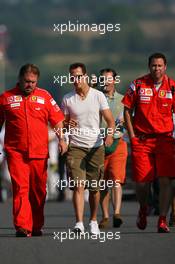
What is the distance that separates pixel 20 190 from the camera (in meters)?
17.6

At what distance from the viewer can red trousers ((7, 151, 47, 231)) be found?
17.5 m

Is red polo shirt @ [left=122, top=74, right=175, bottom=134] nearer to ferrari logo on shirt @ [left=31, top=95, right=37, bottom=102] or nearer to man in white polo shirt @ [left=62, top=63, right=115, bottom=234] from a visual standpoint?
man in white polo shirt @ [left=62, top=63, right=115, bottom=234]

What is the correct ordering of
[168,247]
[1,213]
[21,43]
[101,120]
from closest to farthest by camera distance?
1. [168,247]
2. [101,120]
3. [1,213]
4. [21,43]

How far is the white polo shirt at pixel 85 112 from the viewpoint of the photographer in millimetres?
17594

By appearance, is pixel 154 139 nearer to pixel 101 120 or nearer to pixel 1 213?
pixel 101 120

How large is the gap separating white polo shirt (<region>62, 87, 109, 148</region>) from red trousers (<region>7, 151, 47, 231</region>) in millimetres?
538

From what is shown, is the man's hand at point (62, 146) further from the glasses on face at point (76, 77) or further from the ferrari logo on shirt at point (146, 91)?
the ferrari logo on shirt at point (146, 91)

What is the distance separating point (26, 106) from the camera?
57.2 feet

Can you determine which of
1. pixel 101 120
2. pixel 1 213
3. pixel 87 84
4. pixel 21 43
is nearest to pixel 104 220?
pixel 101 120

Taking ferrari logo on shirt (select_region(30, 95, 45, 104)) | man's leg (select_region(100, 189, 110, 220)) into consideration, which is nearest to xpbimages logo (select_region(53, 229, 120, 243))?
ferrari logo on shirt (select_region(30, 95, 45, 104))

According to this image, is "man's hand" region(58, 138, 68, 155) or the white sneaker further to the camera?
the white sneaker

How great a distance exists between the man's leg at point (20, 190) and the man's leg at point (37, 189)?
97 millimetres

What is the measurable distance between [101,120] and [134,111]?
4.92 feet

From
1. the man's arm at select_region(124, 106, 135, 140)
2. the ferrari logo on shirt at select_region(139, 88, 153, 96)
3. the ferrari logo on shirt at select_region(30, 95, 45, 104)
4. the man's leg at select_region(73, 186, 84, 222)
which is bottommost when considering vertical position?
the man's leg at select_region(73, 186, 84, 222)
